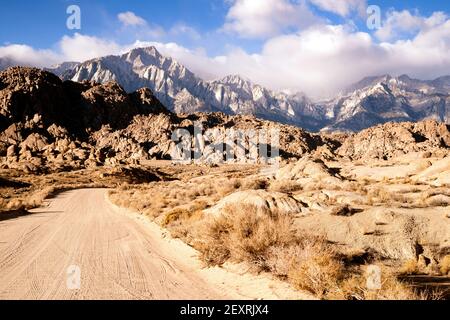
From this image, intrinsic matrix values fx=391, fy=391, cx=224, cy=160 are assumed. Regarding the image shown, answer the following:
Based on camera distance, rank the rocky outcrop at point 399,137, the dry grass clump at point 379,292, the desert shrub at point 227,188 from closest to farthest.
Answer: the dry grass clump at point 379,292
the desert shrub at point 227,188
the rocky outcrop at point 399,137

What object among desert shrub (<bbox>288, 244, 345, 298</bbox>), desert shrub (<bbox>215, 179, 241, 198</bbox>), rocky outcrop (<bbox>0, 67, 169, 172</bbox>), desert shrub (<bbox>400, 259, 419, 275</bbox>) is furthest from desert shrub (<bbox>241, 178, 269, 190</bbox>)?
rocky outcrop (<bbox>0, 67, 169, 172</bbox>)

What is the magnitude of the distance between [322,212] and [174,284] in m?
8.38

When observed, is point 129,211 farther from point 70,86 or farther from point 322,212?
point 70,86

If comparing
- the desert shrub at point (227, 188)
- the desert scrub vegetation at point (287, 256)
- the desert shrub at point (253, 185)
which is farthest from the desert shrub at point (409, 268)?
the desert shrub at point (253, 185)

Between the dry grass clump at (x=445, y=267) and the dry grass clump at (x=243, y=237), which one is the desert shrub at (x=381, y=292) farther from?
the dry grass clump at (x=445, y=267)

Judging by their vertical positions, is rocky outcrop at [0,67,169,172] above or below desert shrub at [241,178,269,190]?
above

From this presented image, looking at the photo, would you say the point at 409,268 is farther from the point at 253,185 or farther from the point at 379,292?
the point at 253,185

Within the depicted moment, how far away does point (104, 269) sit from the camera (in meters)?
10.6

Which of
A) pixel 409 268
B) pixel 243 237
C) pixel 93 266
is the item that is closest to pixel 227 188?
pixel 243 237

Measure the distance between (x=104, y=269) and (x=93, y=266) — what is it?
57 cm

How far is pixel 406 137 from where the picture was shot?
154 metres

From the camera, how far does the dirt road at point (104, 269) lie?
8.64 m

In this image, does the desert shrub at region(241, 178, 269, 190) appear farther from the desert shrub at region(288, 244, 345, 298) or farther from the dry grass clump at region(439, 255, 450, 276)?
the desert shrub at region(288, 244, 345, 298)

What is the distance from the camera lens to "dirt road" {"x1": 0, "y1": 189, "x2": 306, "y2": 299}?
8.64 meters
